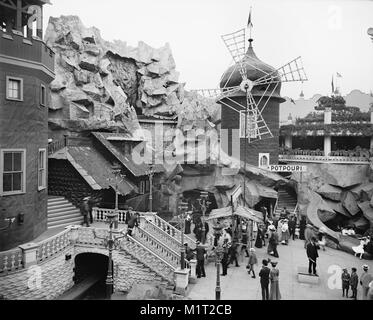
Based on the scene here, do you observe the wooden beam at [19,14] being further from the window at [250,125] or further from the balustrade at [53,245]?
the window at [250,125]

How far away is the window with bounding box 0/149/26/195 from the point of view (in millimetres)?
10831

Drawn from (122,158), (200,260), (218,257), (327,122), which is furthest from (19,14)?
(327,122)

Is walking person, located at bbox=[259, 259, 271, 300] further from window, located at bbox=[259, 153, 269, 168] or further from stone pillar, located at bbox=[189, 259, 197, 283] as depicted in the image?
window, located at bbox=[259, 153, 269, 168]

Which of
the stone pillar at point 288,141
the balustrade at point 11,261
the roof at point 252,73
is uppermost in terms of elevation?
the roof at point 252,73

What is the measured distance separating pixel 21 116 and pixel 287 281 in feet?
37.1

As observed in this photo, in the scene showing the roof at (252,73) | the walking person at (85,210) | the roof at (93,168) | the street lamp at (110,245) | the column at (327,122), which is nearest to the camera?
the street lamp at (110,245)

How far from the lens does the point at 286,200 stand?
88.1 ft

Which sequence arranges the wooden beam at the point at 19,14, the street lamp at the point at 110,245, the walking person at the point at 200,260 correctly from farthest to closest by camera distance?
the walking person at the point at 200,260
the wooden beam at the point at 19,14
the street lamp at the point at 110,245

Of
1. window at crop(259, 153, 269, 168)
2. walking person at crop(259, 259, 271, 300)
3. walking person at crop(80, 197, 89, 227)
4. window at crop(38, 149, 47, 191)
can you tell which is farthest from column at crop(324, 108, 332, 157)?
window at crop(38, 149, 47, 191)

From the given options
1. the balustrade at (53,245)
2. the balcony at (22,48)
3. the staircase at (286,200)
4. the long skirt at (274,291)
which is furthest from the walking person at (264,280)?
the staircase at (286,200)

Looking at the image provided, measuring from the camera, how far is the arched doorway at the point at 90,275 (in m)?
13.2

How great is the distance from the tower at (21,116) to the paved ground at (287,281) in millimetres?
6489
